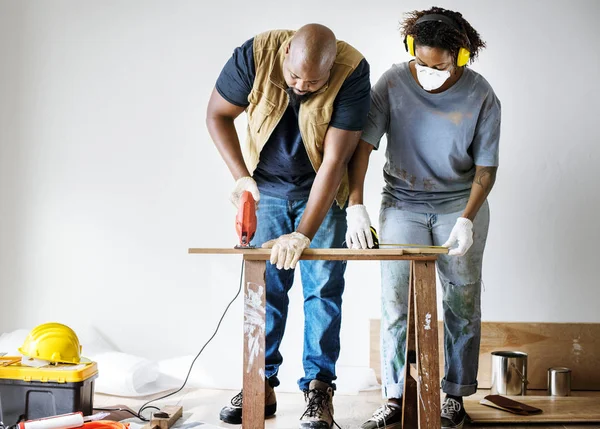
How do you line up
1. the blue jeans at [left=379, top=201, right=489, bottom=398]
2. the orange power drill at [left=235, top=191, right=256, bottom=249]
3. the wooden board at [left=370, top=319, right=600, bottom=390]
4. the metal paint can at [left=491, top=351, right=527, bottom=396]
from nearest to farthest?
the orange power drill at [left=235, top=191, right=256, bottom=249] < the blue jeans at [left=379, top=201, right=489, bottom=398] < the metal paint can at [left=491, top=351, right=527, bottom=396] < the wooden board at [left=370, top=319, right=600, bottom=390]

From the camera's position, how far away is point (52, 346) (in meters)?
2.10

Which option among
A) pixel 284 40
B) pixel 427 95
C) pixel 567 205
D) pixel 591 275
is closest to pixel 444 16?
pixel 427 95

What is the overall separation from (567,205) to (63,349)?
2262 mm

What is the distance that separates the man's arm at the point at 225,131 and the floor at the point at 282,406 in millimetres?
889

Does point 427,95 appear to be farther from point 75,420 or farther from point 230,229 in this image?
point 75,420

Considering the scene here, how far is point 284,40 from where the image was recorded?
6.61ft

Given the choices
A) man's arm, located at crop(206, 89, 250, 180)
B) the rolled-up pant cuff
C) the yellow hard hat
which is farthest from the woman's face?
the yellow hard hat

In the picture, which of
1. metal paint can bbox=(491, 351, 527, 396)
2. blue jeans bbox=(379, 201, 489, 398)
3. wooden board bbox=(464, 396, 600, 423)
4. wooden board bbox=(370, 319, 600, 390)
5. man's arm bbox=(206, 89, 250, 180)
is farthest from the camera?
wooden board bbox=(370, 319, 600, 390)

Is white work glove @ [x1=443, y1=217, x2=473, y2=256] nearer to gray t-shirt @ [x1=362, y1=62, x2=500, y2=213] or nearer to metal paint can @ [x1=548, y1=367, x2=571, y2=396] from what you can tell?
gray t-shirt @ [x1=362, y1=62, x2=500, y2=213]

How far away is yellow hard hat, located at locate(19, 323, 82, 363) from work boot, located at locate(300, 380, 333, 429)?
2.53ft

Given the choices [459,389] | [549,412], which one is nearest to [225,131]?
[459,389]

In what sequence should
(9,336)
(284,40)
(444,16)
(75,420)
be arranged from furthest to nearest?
(9,336)
(444,16)
(284,40)
(75,420)

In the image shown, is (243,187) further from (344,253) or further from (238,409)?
(238,409)

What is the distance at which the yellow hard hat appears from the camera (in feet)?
6.86
